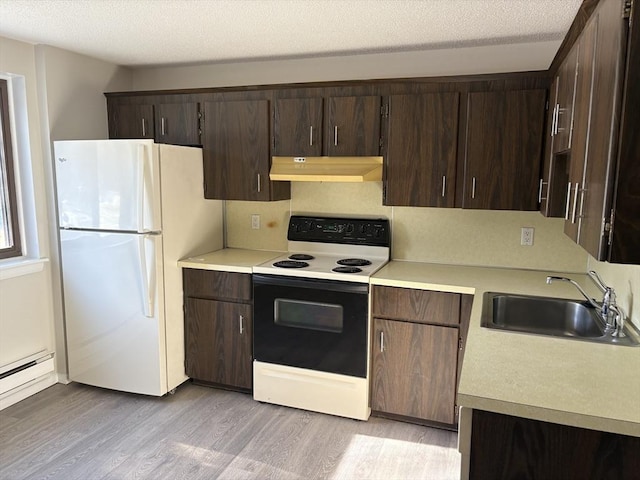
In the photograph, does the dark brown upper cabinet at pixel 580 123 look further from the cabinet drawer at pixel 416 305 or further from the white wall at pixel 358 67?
the white wall at pixel 358 67

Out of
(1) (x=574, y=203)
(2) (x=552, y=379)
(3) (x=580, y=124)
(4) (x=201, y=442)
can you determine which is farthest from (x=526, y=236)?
(4) (x=201, y=442)

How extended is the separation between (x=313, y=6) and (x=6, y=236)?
2434 millimetres

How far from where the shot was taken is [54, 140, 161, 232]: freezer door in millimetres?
2922

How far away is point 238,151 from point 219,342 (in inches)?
51.2

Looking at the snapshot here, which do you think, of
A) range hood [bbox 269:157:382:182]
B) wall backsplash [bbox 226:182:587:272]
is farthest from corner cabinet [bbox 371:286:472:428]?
range hood [bbox 269:157:382:182]

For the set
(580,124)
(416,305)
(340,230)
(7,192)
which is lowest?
(416,305)

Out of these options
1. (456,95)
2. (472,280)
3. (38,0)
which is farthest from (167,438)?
(456,95)

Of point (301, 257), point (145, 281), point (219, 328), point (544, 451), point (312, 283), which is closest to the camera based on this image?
point (544, 451)

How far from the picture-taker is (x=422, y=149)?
293 cm

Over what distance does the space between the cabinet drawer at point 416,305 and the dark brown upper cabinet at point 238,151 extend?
108 centimetres

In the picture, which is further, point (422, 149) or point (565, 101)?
point (422, 149)

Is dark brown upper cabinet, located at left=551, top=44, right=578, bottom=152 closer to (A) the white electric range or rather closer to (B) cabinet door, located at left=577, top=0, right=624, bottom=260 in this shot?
(B) cabinet door, located at left=577, top=0, right=624, bottom=260

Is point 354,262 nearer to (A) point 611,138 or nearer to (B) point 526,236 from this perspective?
(B) point 526,236

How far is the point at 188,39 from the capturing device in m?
2.97
